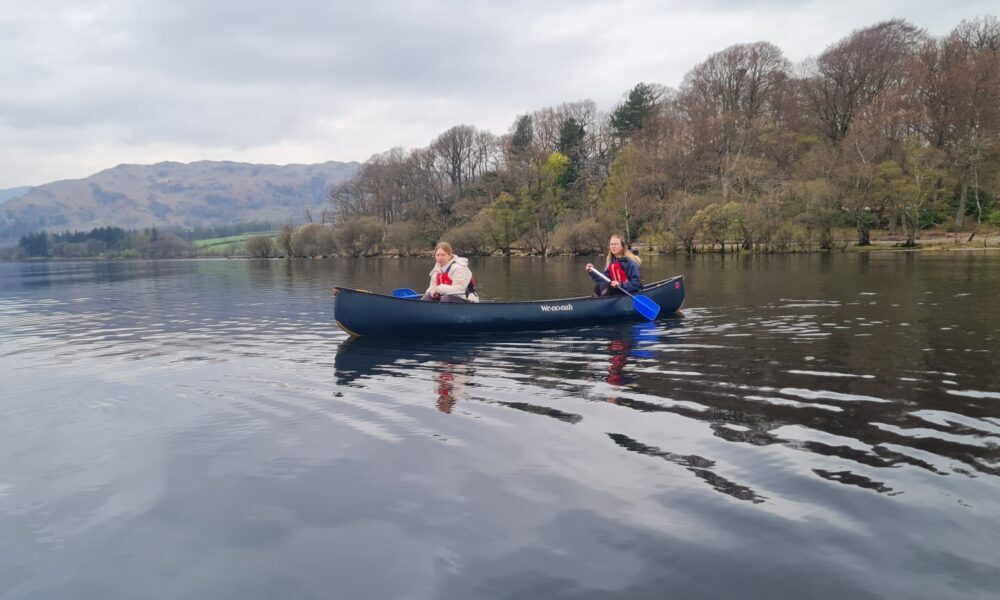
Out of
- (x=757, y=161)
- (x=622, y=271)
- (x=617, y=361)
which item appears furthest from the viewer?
(x=757, y=161)

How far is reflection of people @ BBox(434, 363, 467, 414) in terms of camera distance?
6.89m

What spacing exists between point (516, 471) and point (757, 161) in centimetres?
4577

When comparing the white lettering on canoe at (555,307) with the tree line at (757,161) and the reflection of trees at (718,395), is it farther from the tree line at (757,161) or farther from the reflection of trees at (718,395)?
the tree line at (757,161)

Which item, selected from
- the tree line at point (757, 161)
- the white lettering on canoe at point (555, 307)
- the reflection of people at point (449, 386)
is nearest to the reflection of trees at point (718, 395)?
the reflection of people at point (449, 386)

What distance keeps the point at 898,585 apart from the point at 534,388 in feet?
15.3

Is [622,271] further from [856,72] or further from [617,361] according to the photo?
[856,72]

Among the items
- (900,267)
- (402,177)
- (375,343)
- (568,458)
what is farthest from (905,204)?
(402,177)

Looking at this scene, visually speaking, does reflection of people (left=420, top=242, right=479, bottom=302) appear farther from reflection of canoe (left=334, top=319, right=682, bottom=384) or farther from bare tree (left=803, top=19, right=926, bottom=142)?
bare tree (left=803, top=19, right=926, bottom=142)

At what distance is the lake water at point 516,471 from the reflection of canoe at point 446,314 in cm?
123

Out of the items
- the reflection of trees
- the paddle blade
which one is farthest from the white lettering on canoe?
the paddle blade

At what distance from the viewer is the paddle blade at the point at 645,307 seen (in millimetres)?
12773

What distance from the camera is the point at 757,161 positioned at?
4469 centimetres

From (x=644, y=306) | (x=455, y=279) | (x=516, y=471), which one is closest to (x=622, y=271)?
(x=644, y=306)

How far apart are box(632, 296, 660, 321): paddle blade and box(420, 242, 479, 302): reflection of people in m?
3.51
